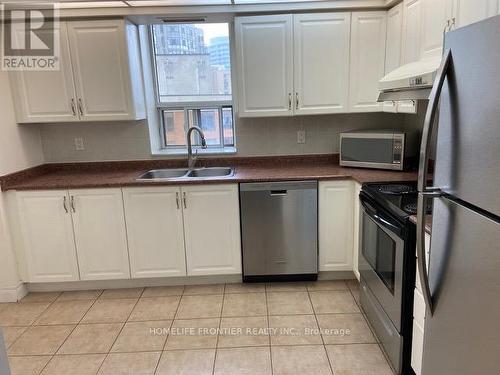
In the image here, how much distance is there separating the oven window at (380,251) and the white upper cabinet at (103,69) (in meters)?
2.08

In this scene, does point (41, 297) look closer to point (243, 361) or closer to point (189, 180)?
point (189, 180)

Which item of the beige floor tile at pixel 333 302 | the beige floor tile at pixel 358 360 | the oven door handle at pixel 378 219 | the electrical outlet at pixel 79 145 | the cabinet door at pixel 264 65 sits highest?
the cabinet door at pixel 264 65

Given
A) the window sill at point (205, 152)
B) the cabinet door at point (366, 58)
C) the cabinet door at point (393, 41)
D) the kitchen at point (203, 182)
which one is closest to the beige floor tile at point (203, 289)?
the kitchen at point (203, 182)

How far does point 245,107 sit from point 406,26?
4.33 ft

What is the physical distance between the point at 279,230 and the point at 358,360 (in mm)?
1098

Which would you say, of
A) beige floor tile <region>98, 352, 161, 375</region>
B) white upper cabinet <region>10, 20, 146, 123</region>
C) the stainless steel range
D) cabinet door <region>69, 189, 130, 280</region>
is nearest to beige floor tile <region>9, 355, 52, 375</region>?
beige floor tile <region>98, 352, 161, 375</region>

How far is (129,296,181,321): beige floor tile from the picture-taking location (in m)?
2.53

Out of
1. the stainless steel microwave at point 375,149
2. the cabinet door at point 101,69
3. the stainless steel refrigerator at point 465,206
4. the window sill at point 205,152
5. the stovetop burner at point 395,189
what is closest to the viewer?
the stainless steel refrigerator at point 465,206

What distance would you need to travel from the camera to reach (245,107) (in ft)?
9.57

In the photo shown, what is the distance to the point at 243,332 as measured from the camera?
2309 millimetres

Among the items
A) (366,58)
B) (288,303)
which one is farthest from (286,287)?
(366,58)

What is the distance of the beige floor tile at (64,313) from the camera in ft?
8.27

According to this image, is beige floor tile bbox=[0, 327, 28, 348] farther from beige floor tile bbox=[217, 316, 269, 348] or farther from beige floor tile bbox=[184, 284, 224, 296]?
beige floor tile bbox=[217, 316, 269, 348]

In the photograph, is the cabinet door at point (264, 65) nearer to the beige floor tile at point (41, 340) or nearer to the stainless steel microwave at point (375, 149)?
the stainless steel microwave at point (375, 149)
